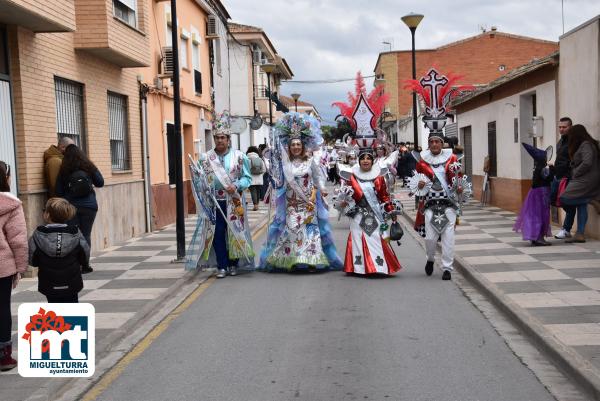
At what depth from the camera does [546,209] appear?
40.2ft

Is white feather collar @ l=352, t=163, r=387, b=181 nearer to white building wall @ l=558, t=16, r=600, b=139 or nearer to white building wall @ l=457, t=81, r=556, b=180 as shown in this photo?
white building wall @ l=558, t=16, r=600, b=139

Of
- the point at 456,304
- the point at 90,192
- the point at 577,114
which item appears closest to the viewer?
the point at 456,304

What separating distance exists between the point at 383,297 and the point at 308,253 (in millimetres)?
2058

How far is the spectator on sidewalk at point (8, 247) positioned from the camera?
580 cm

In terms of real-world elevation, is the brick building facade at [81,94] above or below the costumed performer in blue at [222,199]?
above

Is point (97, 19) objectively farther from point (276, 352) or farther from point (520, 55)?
point (520, 55)

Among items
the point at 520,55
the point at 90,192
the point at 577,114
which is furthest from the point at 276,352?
the point at 520,55

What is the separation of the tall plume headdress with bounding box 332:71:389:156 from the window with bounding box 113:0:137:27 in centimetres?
481

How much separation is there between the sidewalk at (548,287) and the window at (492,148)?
707 centimetres

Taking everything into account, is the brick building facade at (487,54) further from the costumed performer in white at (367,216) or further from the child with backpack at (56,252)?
the child with backpack at (56,252)

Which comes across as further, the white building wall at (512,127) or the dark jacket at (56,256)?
the white building wall at (512,127)

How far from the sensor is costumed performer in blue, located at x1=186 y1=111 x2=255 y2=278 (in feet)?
35.0

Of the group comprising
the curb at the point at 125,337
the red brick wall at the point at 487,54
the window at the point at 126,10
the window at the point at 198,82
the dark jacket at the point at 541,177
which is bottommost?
the curb at the point at 125,337

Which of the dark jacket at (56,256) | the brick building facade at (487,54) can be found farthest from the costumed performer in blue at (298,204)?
the brick building facade at (487,54)
